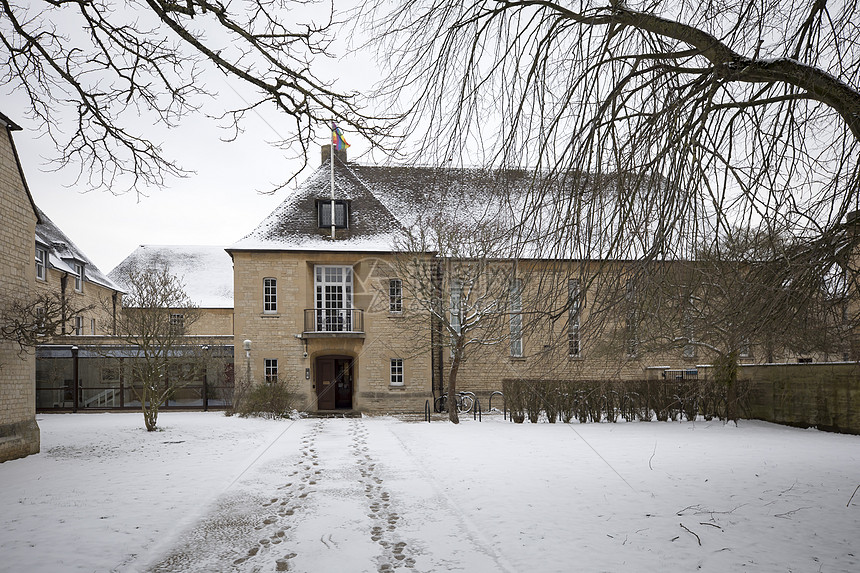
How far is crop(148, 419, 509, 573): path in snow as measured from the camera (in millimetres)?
6297

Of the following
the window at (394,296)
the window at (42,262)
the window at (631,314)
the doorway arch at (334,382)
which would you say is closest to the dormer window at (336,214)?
the window at (394,296)

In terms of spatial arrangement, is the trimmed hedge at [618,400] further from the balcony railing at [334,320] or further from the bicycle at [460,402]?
the balcony railing at [334,320]

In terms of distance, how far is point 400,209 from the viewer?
28.9 metres

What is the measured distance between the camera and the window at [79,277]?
1334 inches

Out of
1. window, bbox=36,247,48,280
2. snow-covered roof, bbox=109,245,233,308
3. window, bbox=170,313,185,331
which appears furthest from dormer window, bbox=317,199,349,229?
snow-covered roof, bbox=109,245,233,308

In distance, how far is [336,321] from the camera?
26.5 m

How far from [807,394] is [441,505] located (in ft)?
42.6

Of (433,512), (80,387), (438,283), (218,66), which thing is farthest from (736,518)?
(80,387)

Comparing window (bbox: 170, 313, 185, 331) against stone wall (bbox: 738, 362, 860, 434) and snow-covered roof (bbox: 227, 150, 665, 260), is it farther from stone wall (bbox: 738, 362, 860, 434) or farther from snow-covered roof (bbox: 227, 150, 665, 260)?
stone wall (bbox: 738, 362, 860, 434)

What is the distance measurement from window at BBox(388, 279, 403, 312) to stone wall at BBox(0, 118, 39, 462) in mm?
13764

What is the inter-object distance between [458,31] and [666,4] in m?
1.71

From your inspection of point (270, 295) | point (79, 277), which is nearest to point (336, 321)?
point (270, 295)

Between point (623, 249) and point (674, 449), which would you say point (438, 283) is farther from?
point (623, 249)

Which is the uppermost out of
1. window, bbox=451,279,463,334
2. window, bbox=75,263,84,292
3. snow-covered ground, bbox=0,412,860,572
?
window, bbox=75,263,84,292
